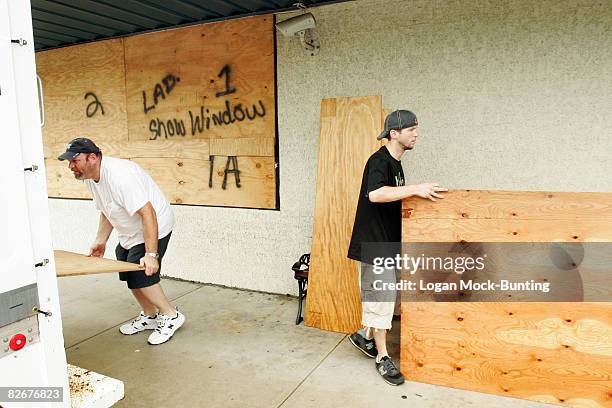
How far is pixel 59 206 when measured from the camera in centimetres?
641

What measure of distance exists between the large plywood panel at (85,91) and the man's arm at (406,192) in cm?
407

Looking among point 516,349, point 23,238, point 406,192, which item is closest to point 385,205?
point 406,192

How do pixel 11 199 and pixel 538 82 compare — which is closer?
pixel 11 199

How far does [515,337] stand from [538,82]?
6.90 feet

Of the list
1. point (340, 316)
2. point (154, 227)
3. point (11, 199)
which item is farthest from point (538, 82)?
point (11, 199)

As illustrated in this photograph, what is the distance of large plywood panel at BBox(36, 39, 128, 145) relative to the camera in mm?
5599

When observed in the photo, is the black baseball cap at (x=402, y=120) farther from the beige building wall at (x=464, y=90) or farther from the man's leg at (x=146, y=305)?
the man's leg at (x=146, y=305)

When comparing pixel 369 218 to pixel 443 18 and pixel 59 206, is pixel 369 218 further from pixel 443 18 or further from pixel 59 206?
pixel 59 206

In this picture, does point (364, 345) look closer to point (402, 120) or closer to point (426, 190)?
point (426, 190)

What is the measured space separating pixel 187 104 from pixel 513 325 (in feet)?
13.6

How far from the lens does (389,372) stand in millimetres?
3072

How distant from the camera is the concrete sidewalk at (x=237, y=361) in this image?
2.91m

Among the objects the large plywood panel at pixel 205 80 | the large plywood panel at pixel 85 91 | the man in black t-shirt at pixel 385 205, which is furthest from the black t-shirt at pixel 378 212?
the large plywood panel at pixel 85 91

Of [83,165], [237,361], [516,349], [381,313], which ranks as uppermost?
[83,165]
